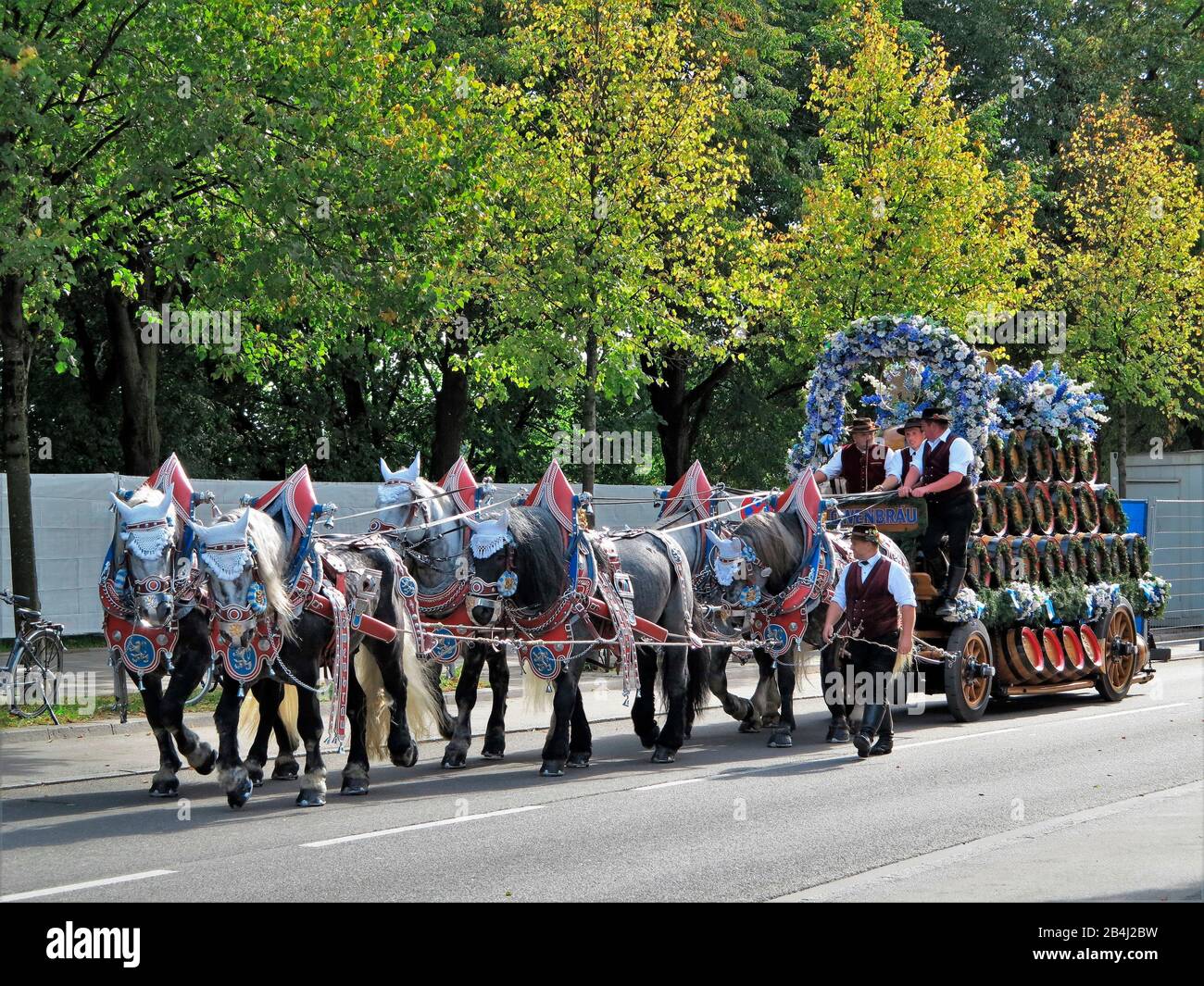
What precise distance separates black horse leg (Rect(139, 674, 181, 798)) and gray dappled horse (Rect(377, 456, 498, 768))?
2076mm

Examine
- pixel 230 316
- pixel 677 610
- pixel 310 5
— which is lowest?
pixel 677 610

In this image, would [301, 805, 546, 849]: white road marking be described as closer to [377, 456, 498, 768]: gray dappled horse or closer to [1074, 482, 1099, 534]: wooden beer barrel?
[377, 456, 498, 768]: gray dappled horse

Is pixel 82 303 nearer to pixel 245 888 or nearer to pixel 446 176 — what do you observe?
pixel 446 176

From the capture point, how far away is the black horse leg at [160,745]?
34.4 feet

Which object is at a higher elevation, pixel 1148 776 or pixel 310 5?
pixel 310 5

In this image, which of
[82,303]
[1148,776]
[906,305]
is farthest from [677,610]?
[82,303]

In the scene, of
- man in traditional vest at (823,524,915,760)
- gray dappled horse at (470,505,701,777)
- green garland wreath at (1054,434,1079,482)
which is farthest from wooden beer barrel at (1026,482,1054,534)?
gray dappled horse at (470,505,701,777)

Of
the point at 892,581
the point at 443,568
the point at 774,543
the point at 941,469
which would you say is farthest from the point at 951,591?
the point at 443,568

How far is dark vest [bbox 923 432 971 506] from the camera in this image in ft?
48.0

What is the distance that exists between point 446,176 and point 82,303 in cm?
1437

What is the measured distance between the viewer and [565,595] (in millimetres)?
11727

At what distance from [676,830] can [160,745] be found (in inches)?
151

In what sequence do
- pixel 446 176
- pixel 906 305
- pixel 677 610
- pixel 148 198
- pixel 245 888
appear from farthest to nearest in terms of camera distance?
pixel 906 305 → pixel 148 198 → pixel 446 176 → pixel 677 610 → pixel 245 888
